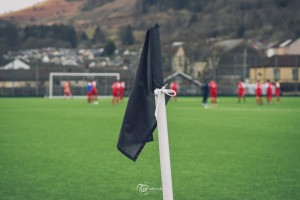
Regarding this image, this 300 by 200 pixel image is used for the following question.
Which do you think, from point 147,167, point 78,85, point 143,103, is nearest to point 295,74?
point 78,85

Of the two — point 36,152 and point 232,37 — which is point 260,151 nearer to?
point 36,152

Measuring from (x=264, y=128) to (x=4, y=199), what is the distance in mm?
14127

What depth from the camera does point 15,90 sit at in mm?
66000

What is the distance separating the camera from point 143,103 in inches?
212

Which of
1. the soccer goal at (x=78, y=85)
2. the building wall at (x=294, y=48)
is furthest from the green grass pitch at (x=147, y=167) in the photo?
the building wall at (x=294, y=48)

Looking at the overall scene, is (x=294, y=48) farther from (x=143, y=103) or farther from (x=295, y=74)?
(x=143, y=103)

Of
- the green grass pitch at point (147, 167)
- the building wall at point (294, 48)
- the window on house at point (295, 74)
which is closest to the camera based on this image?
the green grass pitch at point (147, 167)

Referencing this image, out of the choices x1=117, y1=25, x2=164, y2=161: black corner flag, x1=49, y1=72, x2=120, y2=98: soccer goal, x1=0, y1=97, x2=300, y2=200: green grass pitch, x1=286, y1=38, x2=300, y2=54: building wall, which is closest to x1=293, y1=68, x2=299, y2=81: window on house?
x1=49, y1=72, x2=120, y2=98: soccer goal

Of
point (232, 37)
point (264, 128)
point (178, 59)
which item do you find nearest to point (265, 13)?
point (232, 37)

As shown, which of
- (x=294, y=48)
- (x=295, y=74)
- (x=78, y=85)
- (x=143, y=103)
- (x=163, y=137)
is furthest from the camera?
(x=294, y=48)

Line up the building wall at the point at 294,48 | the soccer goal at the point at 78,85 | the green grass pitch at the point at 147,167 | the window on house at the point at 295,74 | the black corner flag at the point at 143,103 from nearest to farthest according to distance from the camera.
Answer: the black corner flag at the point at 143,103 < the green grass pitch at the point at 147,167 < the soccer goal at the point at 78,85 < the window on house at the point at 295,74 < the building wall at the point at 294,48

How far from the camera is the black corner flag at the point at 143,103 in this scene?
5316 mm

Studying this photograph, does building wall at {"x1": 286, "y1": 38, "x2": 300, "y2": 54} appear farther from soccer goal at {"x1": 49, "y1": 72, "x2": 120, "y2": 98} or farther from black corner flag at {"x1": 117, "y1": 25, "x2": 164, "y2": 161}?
black corner flag at {"x1": 117, "y1": 25, "x2": 164, "y2": 161}

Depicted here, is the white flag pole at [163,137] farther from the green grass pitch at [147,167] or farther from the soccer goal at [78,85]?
the soccer goal at [78,85]
